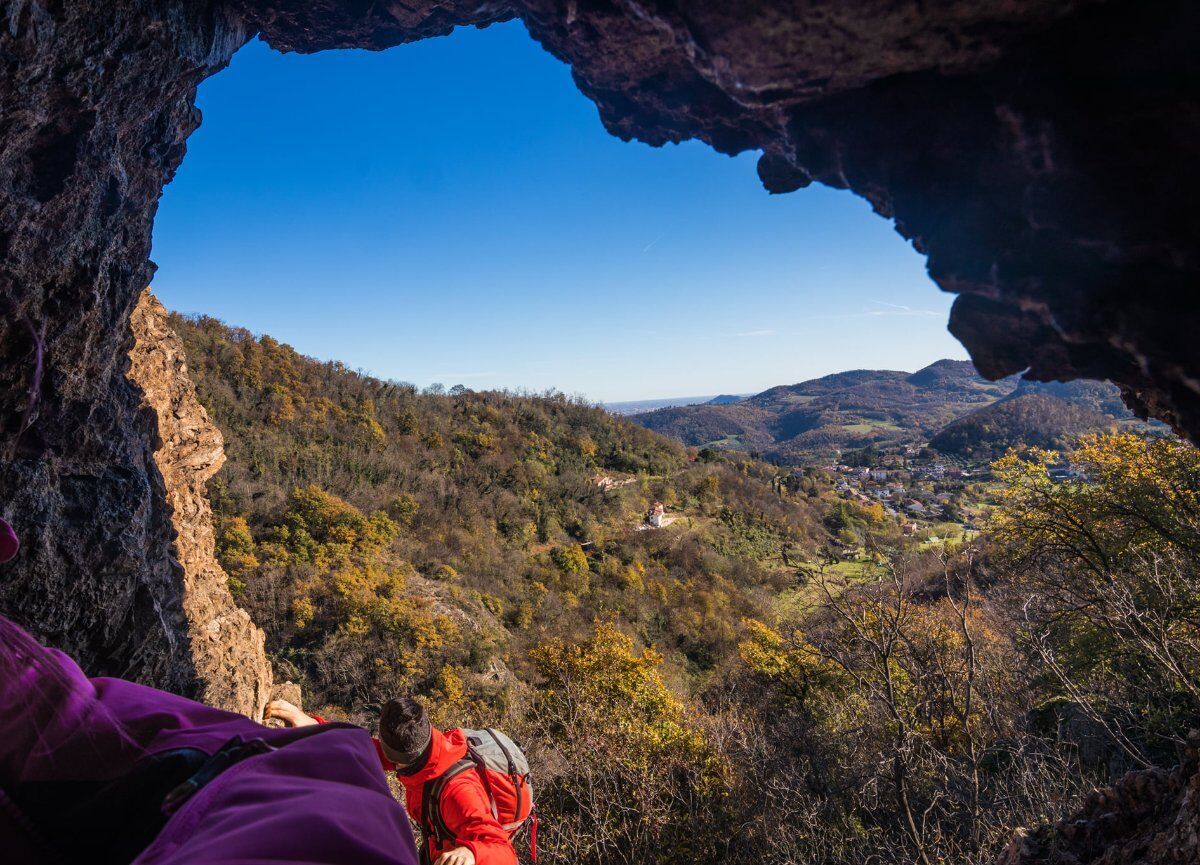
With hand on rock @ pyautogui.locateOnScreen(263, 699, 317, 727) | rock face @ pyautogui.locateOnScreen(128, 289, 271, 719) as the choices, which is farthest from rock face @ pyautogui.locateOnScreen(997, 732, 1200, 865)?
rock face @ pyautogui.locateOnScreen(128, 289, 271, 719)

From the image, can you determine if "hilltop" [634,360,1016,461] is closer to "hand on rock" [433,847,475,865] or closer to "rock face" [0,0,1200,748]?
"rock face" [0,0,1200,748]

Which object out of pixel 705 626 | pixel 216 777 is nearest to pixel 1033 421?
pixel 705 626

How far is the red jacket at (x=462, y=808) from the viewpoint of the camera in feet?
8.77

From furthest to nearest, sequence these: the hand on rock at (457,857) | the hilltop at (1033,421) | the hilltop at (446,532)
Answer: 1. the hilltop at (1033,421)
2. the hilltop at (446,532)
3. the hand on rock at (457,857)

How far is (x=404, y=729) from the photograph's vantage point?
277 cm

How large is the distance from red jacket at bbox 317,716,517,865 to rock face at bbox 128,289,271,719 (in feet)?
9.31

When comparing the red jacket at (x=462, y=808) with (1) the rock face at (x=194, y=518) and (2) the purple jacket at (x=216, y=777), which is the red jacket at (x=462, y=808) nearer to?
(2) the purple jacket at (x=216, y=777)

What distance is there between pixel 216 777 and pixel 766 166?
14.8 ft

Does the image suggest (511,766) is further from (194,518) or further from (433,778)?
(194,518)

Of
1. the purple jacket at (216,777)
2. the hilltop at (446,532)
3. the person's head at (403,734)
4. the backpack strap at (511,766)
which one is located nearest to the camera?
the purple jacket at (216,777)

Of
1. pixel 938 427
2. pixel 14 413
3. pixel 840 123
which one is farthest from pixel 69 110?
pixel 938 427

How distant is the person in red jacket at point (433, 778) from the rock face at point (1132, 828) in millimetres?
3107

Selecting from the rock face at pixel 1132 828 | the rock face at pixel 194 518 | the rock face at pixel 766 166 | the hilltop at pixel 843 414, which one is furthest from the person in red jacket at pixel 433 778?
the hilltop at pixel 843 414

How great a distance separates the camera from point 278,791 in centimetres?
74
